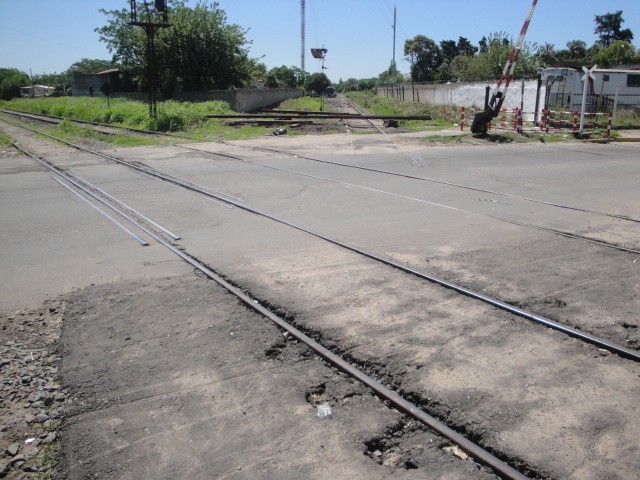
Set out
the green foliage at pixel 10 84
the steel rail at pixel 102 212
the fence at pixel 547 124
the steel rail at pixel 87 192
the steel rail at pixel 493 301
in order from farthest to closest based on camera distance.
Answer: the green foliage at pixel 10 84 < the fence at pixel 547 124 < the steel rail at pixel 87 192 < the steel rail at pixel 102 212 < the steel rail at pixel 493 301

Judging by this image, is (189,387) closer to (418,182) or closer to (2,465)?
(2,465)

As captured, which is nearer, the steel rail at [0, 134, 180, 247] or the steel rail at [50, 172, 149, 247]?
the steel rail at [50, 172, 149, 247]

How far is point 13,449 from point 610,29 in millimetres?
117568

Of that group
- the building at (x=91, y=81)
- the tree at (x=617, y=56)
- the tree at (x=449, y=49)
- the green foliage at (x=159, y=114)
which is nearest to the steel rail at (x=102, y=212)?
the green foliage at (x=159, y=114)

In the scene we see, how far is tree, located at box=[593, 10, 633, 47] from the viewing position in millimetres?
98000

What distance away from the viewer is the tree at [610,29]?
322 ft

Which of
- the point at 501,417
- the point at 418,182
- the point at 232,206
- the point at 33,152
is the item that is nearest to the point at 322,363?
the point at 501,417

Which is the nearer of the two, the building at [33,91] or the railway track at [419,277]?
the railway track at [419,277]

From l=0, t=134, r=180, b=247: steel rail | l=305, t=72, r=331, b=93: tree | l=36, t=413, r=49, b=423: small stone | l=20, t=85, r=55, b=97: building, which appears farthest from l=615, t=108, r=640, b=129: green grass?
l=20, t=85, r=55, b=97: building

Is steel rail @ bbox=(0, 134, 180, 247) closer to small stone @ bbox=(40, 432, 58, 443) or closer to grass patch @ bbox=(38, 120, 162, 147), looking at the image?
grass patch @ bbox=(38, 120, 162, 147)

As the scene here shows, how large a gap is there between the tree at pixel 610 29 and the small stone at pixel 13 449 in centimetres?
11494

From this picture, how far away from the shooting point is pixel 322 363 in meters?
4.38

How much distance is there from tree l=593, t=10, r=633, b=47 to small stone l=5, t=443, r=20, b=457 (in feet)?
377

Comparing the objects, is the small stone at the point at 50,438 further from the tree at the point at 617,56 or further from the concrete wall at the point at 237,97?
the tree at the point at 617,56
